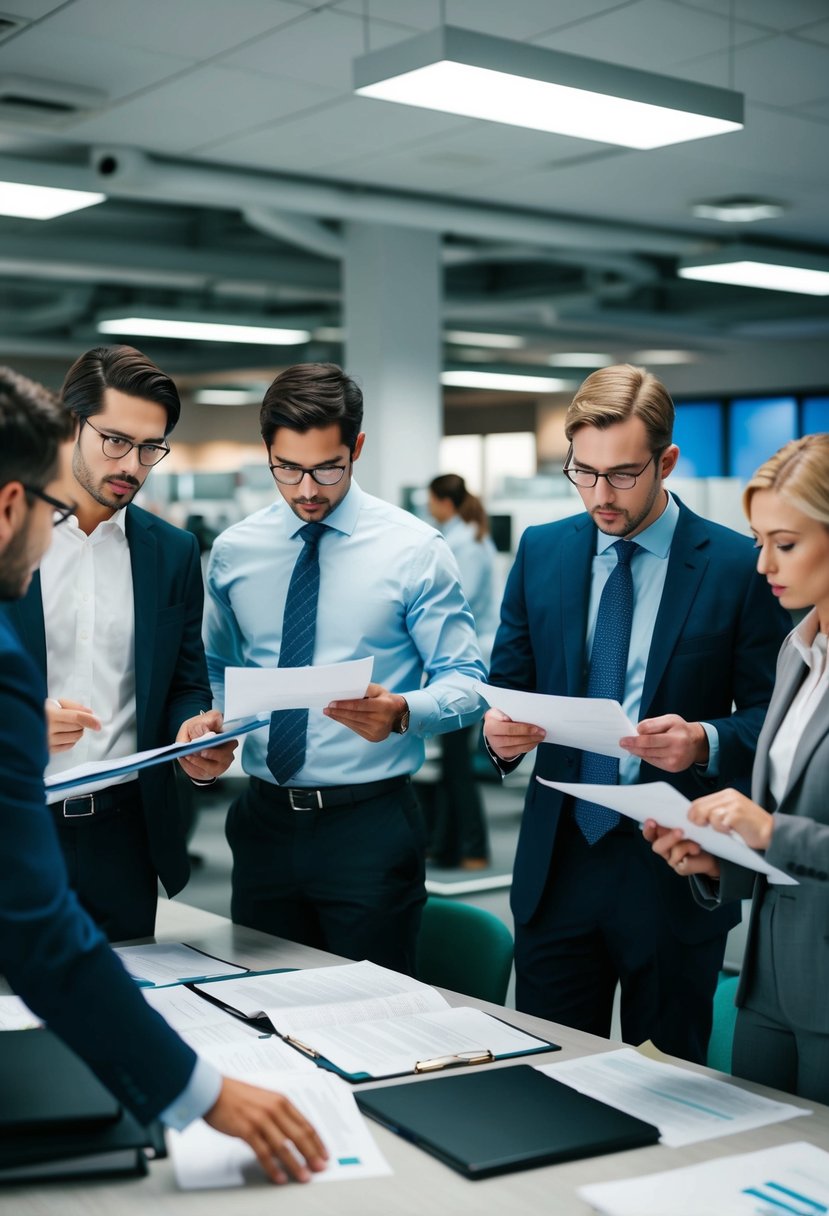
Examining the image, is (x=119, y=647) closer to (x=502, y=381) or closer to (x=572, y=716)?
(x=572, y=716)

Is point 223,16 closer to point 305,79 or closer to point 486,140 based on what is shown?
point 305,79

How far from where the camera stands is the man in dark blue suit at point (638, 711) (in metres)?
2.22

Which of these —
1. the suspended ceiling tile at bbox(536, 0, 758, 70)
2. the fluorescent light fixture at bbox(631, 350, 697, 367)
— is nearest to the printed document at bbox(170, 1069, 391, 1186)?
the suspended ceiling tile at bbox(536, 0, 758, 70)

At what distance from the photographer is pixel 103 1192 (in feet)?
4.61

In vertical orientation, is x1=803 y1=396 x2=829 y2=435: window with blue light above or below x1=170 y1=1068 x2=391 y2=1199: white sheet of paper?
above

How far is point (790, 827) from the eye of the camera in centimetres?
167

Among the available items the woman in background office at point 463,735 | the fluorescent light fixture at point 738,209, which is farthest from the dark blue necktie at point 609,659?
the fluorescent light fixture at point 738,209

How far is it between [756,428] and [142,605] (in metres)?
11.7

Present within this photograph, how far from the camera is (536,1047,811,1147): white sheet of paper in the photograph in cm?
156

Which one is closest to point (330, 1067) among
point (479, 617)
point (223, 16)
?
point (223, 16)

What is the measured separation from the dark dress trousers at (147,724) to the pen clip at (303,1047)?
616 millimetres

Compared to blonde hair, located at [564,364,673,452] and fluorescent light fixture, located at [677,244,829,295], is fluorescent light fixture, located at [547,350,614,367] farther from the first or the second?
blonde hair, located at [564,364,673,452]

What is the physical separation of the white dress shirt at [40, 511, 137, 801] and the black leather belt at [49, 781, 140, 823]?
2cm

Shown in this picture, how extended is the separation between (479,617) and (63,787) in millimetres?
4880
